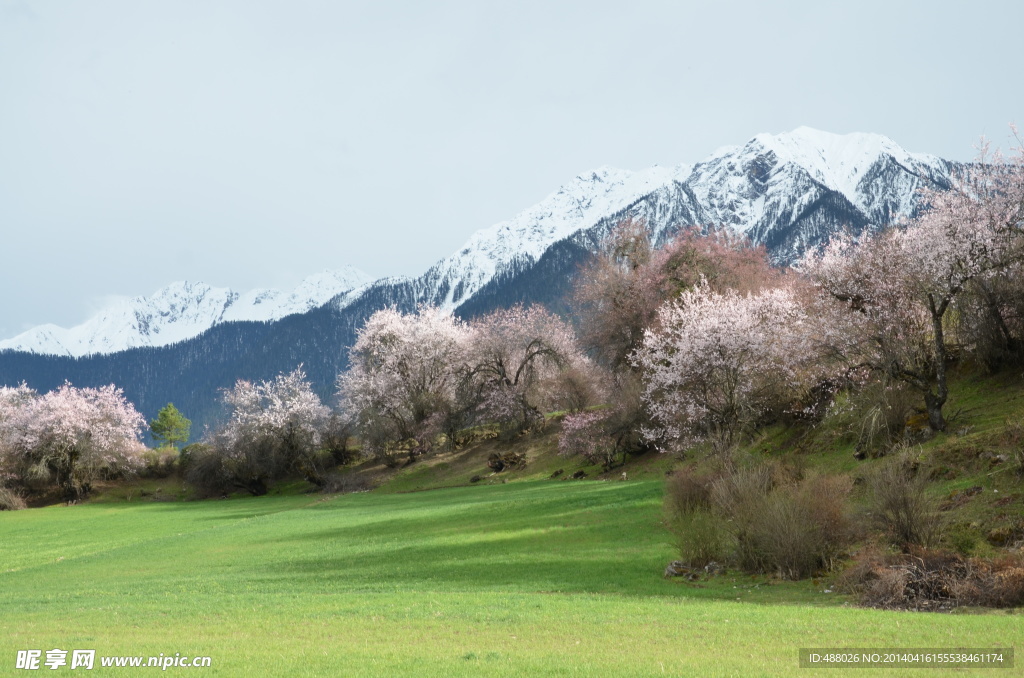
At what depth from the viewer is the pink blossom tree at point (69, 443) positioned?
7300 cm

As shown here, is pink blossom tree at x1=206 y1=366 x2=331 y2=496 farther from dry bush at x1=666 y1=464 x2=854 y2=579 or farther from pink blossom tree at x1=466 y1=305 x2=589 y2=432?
dry bush at x1=666 y1=464 x2=854 y2=579

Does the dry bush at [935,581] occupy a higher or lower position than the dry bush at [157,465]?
higher

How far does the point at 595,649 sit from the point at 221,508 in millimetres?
53522

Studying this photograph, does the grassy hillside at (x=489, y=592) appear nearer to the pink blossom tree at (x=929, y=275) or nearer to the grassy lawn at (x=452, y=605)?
the grassy lawn at (x=452, y=605)

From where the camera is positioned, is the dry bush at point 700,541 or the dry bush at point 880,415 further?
the dry bush at point 880,415

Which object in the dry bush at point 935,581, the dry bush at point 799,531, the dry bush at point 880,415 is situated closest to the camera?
the dry bush at point 935,581

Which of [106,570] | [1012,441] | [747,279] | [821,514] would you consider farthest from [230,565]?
[747,279]

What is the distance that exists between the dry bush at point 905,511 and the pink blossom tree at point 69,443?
79.4m

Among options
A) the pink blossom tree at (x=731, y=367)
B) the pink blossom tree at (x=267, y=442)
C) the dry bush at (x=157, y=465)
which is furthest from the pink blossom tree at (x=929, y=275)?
the dry bush at (x=157, y=465)

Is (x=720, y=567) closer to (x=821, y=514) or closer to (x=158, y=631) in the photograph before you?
(x=821, y=514)

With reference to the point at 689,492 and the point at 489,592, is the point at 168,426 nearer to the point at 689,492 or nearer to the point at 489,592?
the point at 689,492

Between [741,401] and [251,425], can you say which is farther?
[251,425]

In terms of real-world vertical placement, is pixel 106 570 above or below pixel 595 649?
below

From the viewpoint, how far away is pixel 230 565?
23.3m
